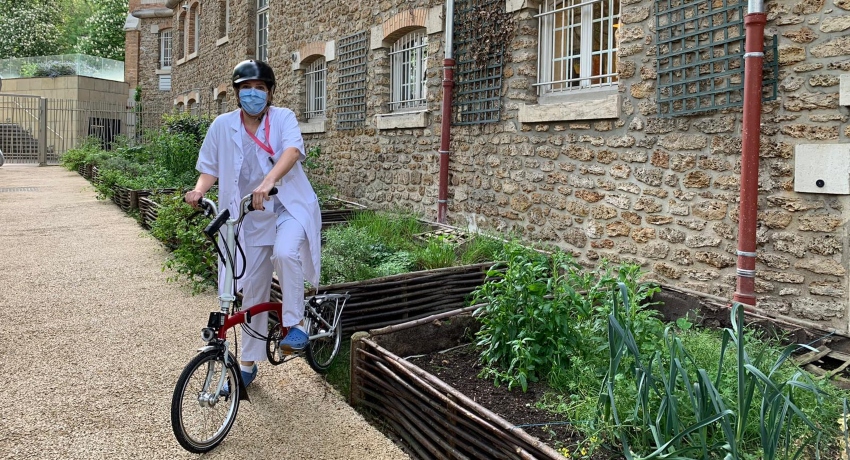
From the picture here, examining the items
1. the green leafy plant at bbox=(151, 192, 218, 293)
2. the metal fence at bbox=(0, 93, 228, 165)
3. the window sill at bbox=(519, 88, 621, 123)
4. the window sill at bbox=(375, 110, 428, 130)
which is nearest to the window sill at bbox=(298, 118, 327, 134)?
the window sill at bbox=(375, 110, 428, 130)

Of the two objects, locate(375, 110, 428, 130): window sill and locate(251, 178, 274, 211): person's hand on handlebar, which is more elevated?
locate(375, 110, 428, 130): window sill

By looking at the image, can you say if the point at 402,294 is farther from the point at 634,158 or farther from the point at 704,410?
the point at 704,410

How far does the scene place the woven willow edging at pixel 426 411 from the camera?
2488mm

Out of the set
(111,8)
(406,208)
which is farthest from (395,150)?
(111,8)

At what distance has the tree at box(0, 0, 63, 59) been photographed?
37312 millimetres

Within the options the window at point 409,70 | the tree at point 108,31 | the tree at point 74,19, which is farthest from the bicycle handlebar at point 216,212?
the tree at point 74,19

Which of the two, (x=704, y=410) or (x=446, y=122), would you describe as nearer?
(x=704, y=410)

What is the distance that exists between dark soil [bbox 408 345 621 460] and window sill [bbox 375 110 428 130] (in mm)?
4869

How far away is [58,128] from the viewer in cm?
2511

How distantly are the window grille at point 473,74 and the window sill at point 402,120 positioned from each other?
670mm

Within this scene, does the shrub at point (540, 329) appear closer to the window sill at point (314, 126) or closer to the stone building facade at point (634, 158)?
the stone building facade at point (634, 158)

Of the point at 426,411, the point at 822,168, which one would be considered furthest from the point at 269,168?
the point at 822,168

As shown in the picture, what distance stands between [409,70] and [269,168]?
20.0 ft

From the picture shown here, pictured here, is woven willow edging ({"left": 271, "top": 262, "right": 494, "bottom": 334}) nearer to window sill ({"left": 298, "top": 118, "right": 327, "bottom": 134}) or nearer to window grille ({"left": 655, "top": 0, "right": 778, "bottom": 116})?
window grille ({"left": 655, "top": 0, "right": 778, "bottom": 116})
